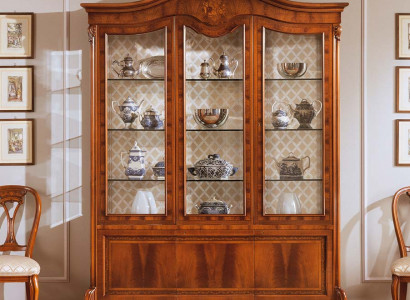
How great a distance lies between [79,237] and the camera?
3725mm

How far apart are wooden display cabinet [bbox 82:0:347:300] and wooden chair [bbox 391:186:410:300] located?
0.36 meters

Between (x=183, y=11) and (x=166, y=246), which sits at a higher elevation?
(x=183, y=11)

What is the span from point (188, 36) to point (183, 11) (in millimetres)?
154

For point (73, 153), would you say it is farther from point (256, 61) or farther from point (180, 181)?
point (256, 61)

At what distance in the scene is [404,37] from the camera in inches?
146

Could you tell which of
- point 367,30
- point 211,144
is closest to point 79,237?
point 211,144

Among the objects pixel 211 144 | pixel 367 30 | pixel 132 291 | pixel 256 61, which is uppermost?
pixel 367 30

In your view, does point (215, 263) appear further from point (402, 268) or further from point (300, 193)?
point (402, 268)

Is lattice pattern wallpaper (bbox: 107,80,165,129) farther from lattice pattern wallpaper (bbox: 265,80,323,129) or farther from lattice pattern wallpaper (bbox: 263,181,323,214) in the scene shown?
lattice pattern wallpaper (bbox: 263,181,323,214)

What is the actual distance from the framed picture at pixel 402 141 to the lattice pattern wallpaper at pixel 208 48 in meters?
1.25

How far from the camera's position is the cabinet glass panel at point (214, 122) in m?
3.30

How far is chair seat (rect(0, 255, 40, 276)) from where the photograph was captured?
3.14m

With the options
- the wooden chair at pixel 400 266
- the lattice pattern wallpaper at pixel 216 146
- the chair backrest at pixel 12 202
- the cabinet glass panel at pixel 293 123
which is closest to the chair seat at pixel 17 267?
the chair backrest at pixel 12 202

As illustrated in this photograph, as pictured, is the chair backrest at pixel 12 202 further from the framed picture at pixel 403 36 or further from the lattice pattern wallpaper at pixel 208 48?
the framed picture at pixel 403 36
